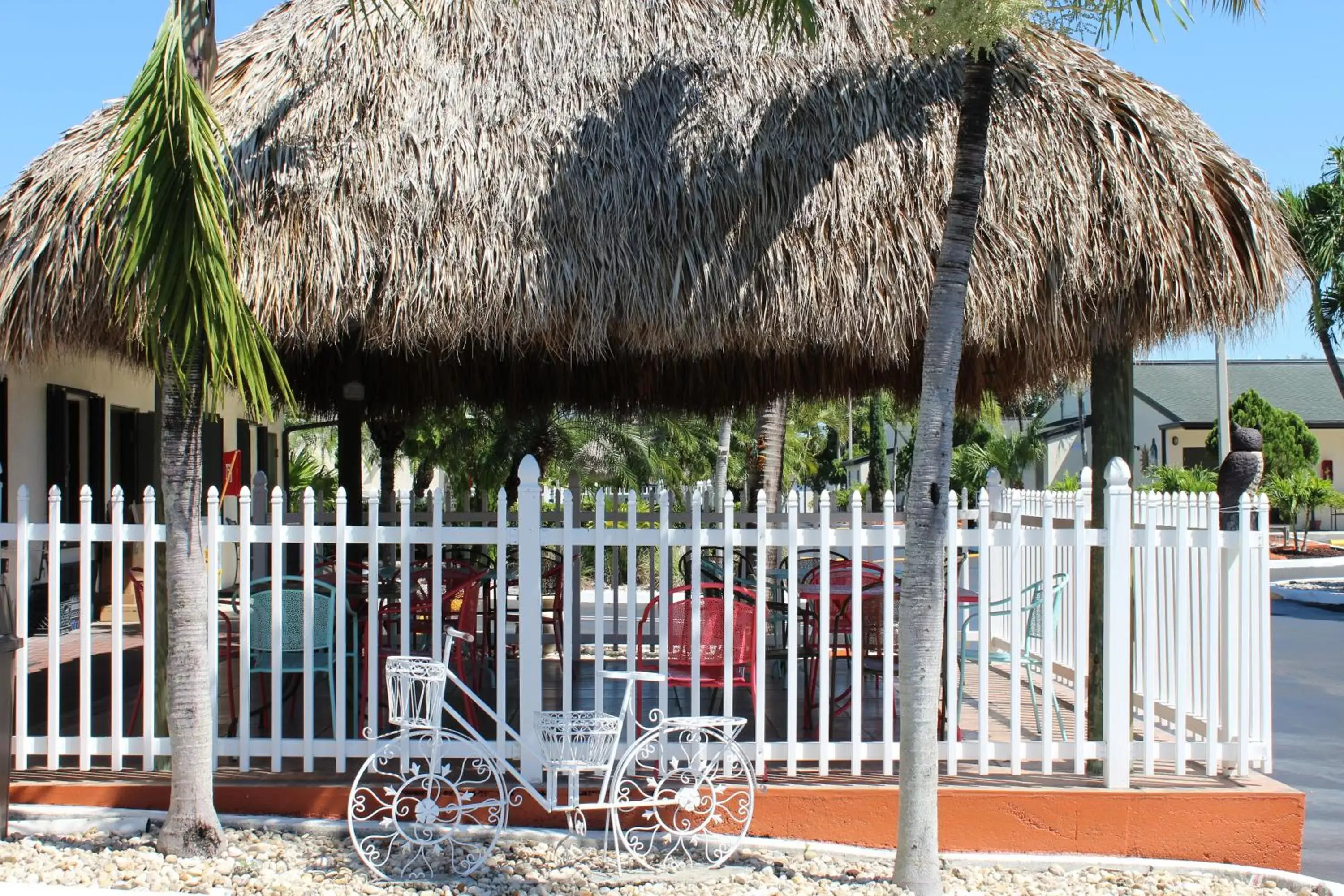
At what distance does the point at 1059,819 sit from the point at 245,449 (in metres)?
12.0

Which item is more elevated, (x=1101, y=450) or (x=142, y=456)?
(x=142, y=456)

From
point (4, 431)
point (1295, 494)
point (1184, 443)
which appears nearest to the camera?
point (4, 431)

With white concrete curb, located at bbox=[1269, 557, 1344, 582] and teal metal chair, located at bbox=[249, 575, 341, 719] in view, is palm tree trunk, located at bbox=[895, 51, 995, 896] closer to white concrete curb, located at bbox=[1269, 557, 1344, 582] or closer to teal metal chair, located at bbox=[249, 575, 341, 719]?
teal metal chair, located at bbox=[249, 575, 341, 719]

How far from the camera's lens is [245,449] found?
14.5m

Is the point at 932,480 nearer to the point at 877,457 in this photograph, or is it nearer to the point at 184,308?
the point at 184,308

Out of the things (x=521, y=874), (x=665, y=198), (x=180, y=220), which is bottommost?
(x=521, y=874)

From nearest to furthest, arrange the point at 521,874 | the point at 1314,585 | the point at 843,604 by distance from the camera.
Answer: the point at 521,874, the point at 843,604, the point at 1314,585

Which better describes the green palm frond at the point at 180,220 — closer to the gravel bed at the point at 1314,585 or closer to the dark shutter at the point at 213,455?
the dark shutter at the point at 213,455

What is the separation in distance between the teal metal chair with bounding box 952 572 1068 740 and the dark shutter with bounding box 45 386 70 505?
25.2ft

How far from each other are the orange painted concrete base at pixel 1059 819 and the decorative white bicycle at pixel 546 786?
0.27 meters

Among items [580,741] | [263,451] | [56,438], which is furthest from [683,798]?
[263,451]

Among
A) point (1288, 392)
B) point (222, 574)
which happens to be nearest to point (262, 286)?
point (222, 574)

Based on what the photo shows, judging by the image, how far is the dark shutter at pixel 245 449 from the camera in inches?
562

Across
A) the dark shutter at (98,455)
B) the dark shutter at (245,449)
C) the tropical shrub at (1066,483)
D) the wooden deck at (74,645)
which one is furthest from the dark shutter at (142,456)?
the tropical shrub at (1066,483)
